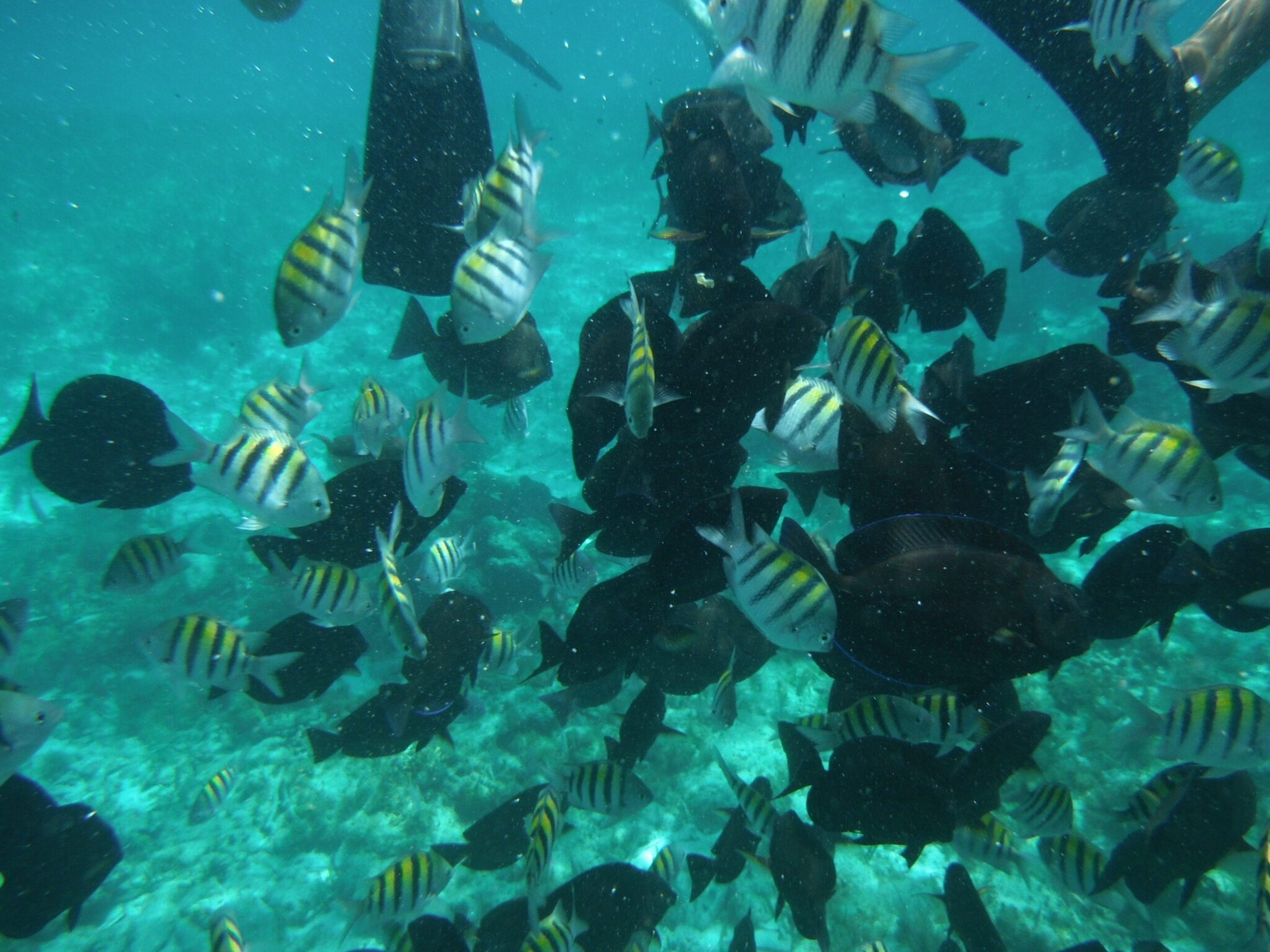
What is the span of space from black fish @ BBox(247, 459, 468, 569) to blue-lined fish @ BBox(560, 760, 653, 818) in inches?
78.0

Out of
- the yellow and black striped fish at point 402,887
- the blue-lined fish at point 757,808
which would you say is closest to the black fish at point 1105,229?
the blue-lined fish at point 757,808

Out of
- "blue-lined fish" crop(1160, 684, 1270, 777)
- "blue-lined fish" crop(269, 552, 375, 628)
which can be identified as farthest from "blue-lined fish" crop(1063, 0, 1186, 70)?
"blue-lined fish" crop(269, 552, 375, 628)

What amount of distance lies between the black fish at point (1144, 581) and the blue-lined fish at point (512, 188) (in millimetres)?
3144

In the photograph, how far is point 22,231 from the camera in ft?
82.5

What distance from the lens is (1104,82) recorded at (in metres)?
2.72

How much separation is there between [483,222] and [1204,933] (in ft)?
27.0

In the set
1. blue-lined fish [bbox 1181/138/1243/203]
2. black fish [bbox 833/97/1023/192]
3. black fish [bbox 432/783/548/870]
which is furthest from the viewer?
blue-lined fish [bbox 1181/138/1243/203]

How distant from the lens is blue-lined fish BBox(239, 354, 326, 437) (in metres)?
4.35

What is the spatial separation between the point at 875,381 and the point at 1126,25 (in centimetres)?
198

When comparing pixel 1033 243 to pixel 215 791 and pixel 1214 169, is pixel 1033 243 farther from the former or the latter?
pixel 215 791

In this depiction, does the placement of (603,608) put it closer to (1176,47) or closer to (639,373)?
(639,373)

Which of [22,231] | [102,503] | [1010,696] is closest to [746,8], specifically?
[1010,696]

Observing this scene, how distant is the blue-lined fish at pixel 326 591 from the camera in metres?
3.00

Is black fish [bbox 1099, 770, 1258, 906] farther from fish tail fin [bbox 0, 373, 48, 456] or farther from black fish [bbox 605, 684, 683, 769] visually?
fish tail fin [bbox 0, 373, 48, 456]
